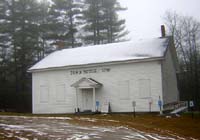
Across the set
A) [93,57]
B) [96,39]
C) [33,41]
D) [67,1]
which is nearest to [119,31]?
[96,39]

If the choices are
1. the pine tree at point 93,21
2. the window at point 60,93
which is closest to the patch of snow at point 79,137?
the window at point 60,93

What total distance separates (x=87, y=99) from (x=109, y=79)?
9.99 ft

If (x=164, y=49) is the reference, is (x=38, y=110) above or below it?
below

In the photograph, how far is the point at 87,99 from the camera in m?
30.2

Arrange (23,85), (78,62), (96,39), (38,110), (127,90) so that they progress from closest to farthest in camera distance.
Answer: (127,90) → (78,62) → (38,110) → (23,85) → (96,39)

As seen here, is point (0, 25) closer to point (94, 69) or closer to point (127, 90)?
point (94, 69)

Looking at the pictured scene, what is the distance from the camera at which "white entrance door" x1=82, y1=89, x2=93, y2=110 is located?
30.0 m

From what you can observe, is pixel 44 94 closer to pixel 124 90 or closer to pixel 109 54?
pixel 109 54

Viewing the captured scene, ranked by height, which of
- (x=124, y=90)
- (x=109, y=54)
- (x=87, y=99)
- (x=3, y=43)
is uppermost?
(x=3, y=43)

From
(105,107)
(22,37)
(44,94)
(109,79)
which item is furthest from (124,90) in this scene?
(22,37)

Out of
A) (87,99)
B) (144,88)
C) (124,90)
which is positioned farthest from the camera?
(87,99)

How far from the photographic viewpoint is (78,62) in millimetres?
30484

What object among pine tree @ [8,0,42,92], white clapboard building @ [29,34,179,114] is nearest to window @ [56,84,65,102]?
white clapboard building @ [29,34,179,114]

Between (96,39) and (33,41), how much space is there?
9.75m
